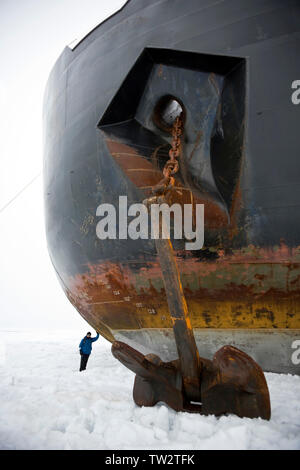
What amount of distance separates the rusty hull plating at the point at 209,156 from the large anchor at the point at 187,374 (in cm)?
50

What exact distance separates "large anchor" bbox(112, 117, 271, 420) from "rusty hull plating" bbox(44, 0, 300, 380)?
50 centimetres

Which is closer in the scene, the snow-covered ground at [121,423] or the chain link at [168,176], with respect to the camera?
the snow-covered ground at [121,423]

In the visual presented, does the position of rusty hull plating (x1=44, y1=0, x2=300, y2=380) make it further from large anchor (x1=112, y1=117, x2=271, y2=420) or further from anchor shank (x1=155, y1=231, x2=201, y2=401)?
anchor shank (x1=155, y1=231, x2=201, y2=401)

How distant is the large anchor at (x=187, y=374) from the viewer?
187cm

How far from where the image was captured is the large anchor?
187cm

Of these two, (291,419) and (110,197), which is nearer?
(291,419)

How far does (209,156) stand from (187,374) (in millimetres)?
1570

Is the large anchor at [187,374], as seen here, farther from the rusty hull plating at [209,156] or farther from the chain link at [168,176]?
the rusty hull plating at [209,156]

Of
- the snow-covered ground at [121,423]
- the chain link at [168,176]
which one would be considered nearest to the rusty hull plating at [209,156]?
the chain link at [168,176]

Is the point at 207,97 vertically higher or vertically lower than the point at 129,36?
lower
